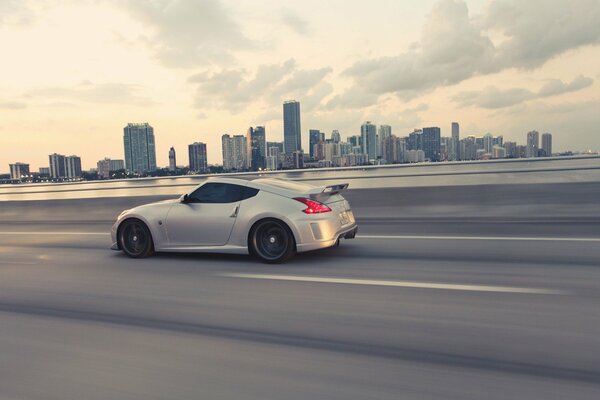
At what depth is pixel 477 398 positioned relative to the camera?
3.26m

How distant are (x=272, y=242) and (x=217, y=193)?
3.87 ft

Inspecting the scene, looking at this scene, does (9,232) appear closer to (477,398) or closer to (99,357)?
(99,357)

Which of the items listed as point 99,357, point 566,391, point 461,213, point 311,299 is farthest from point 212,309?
point 461,213

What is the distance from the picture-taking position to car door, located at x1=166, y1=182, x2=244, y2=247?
A: 7953 millimetres

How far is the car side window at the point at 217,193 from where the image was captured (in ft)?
26.3

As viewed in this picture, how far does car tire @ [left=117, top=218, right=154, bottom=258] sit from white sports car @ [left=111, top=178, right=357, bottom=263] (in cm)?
2

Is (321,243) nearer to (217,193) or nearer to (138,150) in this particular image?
(217,193)

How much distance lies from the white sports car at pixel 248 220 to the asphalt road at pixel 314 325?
11.8 inches

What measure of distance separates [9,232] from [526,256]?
12.8 meters

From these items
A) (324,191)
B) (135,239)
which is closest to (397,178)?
(324,191)

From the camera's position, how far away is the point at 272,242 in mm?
7750

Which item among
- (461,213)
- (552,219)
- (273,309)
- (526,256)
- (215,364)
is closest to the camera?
(215,364)

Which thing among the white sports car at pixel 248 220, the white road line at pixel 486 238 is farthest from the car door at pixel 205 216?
the white road line at pixel 486 238

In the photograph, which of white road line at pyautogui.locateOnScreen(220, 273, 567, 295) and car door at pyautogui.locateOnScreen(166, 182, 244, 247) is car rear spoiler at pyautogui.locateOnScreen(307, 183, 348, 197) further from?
white road line at pyautogui.locateOnScreen(220, 273, 567, 295)
